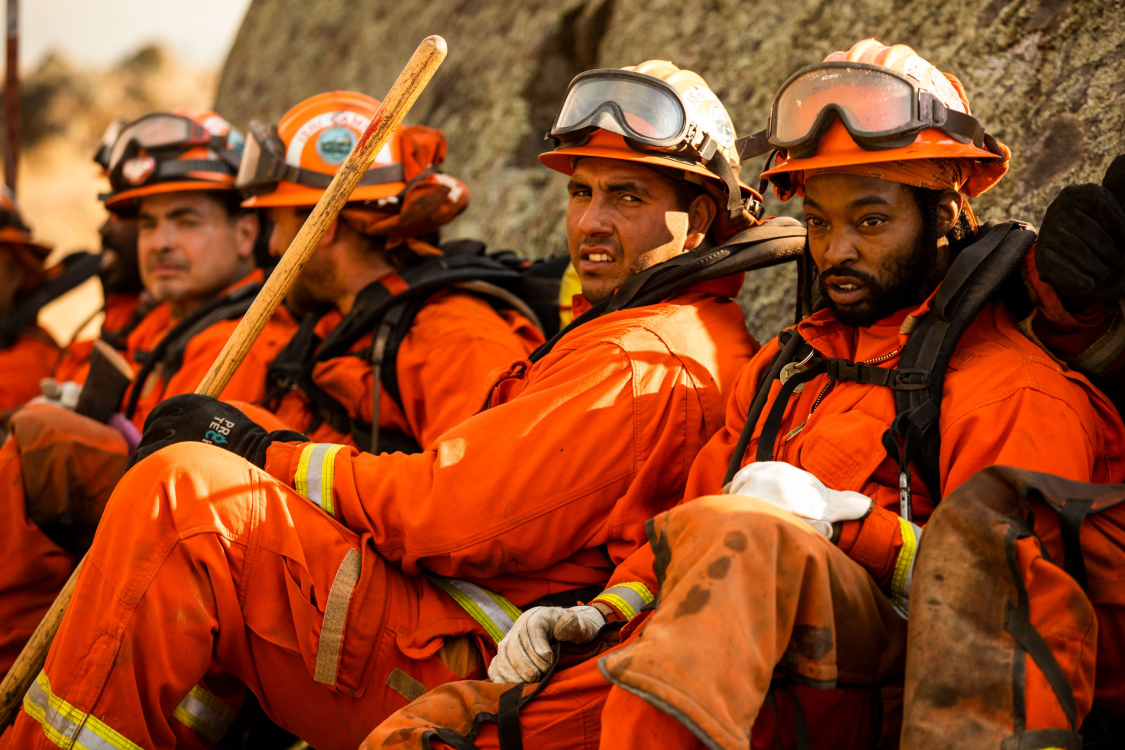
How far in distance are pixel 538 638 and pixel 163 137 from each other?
157 inches

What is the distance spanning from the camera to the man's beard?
2779mm

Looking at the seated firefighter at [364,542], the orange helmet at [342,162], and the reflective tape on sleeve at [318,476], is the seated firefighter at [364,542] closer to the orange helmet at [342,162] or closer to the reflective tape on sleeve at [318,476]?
the reflective tape on sleeve at [318,476]

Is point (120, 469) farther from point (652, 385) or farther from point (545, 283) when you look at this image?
point (652, 385)

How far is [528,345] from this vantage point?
430 centimetres

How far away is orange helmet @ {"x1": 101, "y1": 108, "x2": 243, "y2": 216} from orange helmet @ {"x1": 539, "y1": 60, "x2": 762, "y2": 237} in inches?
101

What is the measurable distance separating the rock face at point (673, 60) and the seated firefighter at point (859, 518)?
1083 millimetres

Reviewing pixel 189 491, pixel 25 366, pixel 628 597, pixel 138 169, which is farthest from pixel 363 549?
pixel 25 366

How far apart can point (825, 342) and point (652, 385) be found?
0.50 m

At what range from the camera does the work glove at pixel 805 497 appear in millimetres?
2197

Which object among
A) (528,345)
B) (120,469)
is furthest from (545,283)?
(120,469)

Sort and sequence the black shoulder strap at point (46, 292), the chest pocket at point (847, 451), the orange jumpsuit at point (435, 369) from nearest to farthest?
1. the chest pocket at point (847, 451)
2. the orange jumpsuit at point (435, 369)
3. the black shoulder strap at point (46, 292)

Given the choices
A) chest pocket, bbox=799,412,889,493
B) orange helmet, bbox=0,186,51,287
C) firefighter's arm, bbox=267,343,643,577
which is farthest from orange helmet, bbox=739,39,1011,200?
orange helmet, bbox=0,186,51,287

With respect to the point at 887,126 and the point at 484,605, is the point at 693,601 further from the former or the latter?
the point at 887,126

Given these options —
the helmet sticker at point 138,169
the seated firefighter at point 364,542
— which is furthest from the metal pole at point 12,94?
the seated firefighter at point 364,542
